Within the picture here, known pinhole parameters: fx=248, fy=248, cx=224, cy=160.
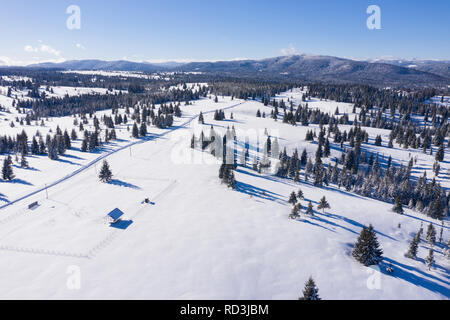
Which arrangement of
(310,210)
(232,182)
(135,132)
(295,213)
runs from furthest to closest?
1. (135,132)
2. (232,182)
3. (310,210)
4. (295,213)

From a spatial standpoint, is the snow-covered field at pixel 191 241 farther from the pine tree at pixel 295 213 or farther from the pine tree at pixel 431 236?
the pine tree at pixel 295 213


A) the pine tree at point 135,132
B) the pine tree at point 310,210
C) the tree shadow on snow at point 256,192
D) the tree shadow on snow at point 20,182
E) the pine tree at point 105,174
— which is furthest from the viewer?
the pine tree at point 135,132

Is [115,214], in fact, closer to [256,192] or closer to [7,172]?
[256,192]

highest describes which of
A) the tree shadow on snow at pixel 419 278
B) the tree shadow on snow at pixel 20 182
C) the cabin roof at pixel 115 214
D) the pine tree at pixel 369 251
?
the tree shadow on snow at pixel 20 182

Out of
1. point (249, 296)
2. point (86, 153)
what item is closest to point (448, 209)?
point (249, 296)

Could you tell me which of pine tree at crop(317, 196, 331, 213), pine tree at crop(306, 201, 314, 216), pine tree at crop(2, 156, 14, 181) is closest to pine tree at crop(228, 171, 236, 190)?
pine tree at crop(306, 201, 314, 216)

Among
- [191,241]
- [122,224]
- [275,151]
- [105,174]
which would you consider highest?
[275,151]

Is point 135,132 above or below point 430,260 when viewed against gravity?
above

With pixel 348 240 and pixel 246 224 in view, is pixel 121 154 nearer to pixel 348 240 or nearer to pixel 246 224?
pixel 246 224

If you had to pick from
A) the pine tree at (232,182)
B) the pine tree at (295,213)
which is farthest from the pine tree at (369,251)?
the pine tree at (232,182)

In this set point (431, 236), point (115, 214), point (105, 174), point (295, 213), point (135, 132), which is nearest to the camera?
point (115, 214)

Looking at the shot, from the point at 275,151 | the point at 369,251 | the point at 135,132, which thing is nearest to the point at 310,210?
the point at 369,251
